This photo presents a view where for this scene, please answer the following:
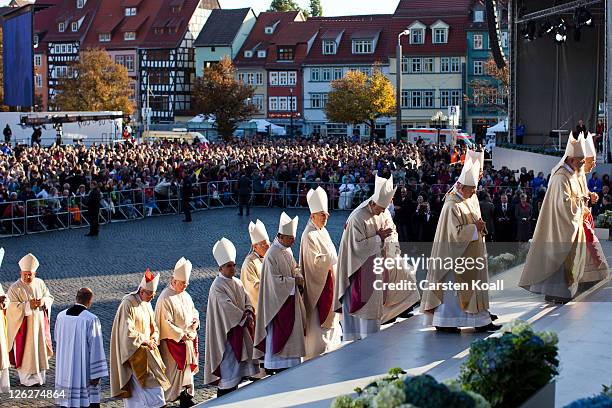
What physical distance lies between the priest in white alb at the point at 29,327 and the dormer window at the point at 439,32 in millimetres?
68508

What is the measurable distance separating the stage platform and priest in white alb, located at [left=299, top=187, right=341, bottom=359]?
2.26 feet

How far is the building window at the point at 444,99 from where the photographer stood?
79812 millimetres

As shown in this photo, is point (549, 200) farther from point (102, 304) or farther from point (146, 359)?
point (102, 304)

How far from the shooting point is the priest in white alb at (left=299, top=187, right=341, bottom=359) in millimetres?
12828

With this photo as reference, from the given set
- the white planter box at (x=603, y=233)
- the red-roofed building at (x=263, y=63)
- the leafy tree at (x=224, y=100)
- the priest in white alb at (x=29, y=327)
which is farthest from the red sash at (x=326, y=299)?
the red-roofed building at (x=263, y=63)

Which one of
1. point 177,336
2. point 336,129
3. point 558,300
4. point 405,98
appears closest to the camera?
point 177,336

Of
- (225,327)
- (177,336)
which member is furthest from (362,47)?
(177,336)

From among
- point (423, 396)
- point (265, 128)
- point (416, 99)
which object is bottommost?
point (423, 396)

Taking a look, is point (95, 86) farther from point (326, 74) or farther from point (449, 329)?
point (449, 329)

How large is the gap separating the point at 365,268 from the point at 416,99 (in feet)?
226

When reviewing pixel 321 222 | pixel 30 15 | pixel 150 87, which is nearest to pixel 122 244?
pixel 321 222

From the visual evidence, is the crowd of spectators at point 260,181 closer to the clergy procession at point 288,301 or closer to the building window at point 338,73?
the clergy procession at point 288,301

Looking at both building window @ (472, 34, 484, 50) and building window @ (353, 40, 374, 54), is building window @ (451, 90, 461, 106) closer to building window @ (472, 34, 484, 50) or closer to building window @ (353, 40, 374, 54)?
building window @ (472, 34, 484, 50)

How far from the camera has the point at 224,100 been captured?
71.8 metres
